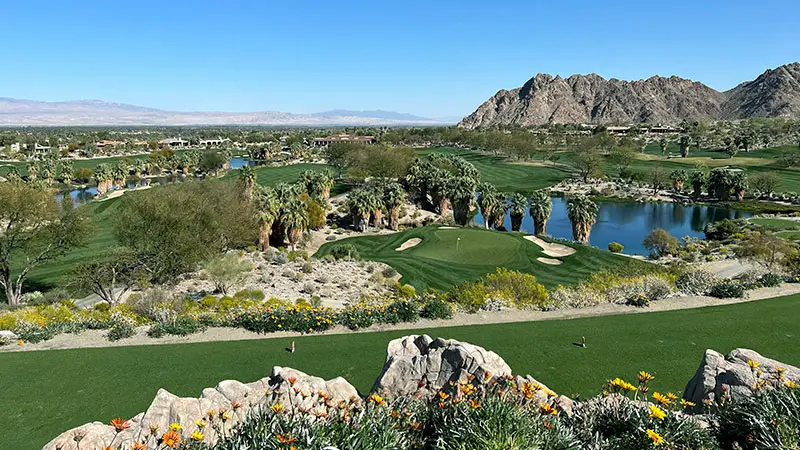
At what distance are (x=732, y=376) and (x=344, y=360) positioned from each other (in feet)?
27.8

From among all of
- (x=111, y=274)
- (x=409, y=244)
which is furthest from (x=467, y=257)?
(x=111, y=274)

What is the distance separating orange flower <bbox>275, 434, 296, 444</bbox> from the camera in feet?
16.1

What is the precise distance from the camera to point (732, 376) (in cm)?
746

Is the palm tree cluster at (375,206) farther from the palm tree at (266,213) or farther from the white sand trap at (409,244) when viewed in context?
the palm tree at (266,213)

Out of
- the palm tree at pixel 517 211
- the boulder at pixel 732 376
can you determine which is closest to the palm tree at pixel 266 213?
the palm tree at pixel 517 211

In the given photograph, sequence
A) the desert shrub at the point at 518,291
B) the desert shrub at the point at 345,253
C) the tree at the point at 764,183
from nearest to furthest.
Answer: the desert shrub at the point at 518,291 → the desert shrub at the point at 345,253 → the tree at the point at 764,183

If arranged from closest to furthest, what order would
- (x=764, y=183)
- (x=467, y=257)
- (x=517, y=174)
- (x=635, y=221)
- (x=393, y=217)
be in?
(x=467, y=257) < (x=393, y=217) < (x=635, y=221) < (x=764, y=183) < (x=517, y=174)

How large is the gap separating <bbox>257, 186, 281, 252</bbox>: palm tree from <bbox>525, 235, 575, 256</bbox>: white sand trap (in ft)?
76.5

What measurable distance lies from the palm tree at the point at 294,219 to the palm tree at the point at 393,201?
11381mm

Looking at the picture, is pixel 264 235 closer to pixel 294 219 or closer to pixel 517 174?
pixel 294 219

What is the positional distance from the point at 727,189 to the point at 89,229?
8571 centimetres

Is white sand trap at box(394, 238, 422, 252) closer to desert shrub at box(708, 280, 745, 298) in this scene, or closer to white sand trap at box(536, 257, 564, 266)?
white sand trap at box(536, 257, 564, 266)

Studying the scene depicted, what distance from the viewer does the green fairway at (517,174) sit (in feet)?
299

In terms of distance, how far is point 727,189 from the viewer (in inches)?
2958
